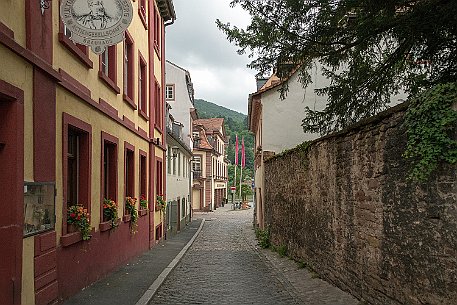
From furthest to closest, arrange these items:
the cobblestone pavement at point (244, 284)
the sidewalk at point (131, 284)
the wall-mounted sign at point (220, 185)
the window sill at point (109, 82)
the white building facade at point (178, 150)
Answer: the wall-mounted sign at point (220, 185) → the white building facade at point (178, 150) → the window sill at point (109, 82) → the cobblestone pavement at point (244, 284) → the sidewalk at point (131, 284)

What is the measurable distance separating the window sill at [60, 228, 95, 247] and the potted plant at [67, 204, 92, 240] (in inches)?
5.0

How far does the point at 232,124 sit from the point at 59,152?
111m

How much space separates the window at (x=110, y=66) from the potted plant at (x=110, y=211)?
97.2 inches

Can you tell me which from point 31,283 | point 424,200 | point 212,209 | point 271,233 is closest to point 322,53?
point 424,200

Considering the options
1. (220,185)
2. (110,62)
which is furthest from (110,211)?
(220,185)

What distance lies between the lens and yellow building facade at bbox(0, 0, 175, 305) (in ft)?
21.0

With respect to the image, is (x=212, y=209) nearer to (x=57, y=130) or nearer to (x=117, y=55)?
(x=117, y=55)

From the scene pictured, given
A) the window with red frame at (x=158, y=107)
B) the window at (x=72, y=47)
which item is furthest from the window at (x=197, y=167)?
the window at (x=72, y=47)

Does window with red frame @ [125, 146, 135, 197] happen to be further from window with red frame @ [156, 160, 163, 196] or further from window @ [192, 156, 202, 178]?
window @ [192, 156, 202, 178]

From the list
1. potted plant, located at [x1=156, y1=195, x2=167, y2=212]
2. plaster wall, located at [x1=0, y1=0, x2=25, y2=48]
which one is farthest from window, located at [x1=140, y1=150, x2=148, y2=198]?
plaster wall, located at [x1=0, y1=0, x2=25, y2=48]

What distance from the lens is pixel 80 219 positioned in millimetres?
9352

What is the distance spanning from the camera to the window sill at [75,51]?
8617 mm

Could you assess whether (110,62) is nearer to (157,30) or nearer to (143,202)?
(143,202)

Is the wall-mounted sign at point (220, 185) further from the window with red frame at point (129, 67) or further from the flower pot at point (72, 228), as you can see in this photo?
the flower pot at point (72, 228)
